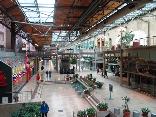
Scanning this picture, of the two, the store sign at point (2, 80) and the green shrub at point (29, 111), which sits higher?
the store sign at point (2, 80)

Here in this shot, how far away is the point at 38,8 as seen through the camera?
835 inches

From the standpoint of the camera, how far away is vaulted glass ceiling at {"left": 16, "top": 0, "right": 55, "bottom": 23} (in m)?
19.2

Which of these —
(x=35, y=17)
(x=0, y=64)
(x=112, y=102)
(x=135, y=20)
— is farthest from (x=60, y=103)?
(x=135, y=20)

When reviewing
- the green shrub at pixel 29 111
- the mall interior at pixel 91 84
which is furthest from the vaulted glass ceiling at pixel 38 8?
the green shrub at pixel 29 111

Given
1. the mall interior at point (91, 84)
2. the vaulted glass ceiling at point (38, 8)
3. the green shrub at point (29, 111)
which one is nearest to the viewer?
the green shrub at point (29, 111)

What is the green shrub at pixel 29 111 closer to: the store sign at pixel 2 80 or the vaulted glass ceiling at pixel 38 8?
the store sign at pixel 2 80

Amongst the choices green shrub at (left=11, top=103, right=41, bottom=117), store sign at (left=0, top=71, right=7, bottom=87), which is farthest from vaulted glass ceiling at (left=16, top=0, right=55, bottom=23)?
green shrub at (left=11, top=103, right=41, bottom=117)

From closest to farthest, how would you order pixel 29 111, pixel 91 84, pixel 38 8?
pixel 29 111, pixel 38 8, pixel 91 84

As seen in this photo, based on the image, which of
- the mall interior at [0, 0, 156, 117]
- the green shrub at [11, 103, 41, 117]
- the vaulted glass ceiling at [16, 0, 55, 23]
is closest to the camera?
the green shrub at [11, 103, 41, 117]

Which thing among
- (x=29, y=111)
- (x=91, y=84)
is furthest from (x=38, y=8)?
(x=91, y=84)

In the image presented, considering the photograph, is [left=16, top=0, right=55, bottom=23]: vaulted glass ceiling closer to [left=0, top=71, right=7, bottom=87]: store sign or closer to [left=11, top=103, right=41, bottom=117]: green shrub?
[left=0, top=71, right=7, bottom=87]: store sign

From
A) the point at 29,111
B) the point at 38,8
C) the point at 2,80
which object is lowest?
the point at 29,111

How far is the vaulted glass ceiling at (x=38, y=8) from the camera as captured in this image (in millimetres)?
19216

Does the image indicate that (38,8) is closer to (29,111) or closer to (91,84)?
(29,111)
